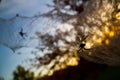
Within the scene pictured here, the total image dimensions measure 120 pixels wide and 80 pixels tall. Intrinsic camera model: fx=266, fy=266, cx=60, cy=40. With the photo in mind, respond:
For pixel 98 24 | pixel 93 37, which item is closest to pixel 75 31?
pixel 93 37

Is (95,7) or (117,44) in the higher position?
(95,7)

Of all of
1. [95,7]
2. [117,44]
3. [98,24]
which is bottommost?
[117,44]

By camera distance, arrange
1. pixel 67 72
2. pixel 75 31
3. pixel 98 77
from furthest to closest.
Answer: pixel 67 72 → pixel 98 77 → pixel 75 31

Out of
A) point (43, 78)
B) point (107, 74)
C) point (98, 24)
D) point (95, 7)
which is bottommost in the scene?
point (43, 78)

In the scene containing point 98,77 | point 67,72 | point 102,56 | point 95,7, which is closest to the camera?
point 95,7

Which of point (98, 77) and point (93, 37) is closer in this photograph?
point (93, 37)

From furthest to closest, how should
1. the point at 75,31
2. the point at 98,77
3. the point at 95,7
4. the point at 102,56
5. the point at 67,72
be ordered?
the point at 67,72, the point at 98,77, the point at 75,31, the point at 102,56, the point at 95,7

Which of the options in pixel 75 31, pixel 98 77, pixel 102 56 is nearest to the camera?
pixel 102 56

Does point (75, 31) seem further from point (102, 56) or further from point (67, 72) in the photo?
point (67, 72)

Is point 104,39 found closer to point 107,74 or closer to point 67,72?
point 107,74

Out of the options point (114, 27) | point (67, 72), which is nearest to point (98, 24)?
point (114, 27)
